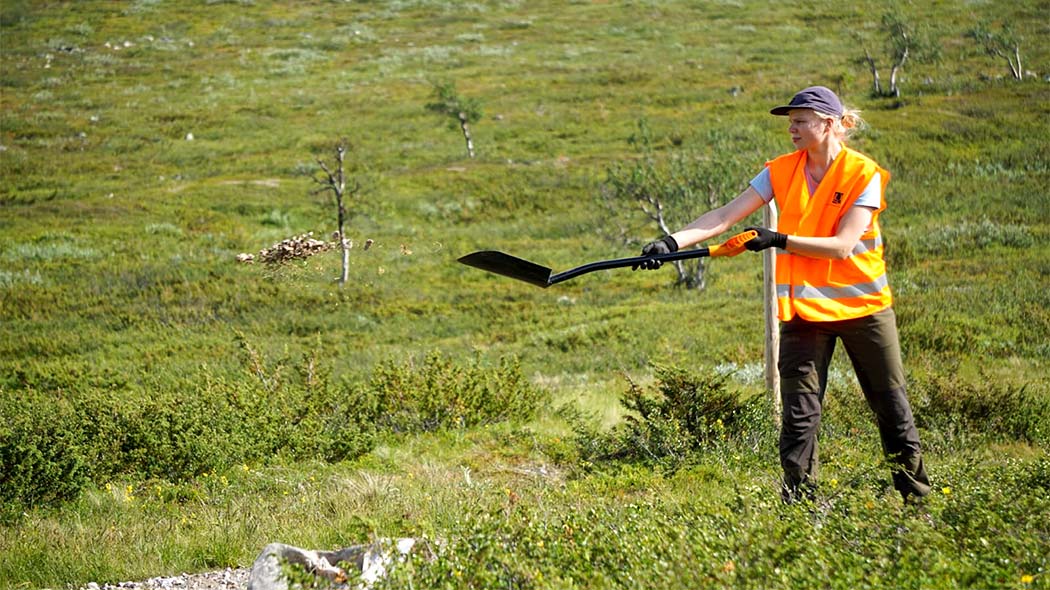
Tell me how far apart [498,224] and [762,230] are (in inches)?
1076

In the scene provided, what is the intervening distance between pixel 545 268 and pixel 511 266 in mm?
186

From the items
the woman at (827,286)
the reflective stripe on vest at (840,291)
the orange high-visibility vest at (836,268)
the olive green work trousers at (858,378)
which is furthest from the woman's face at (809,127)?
the olive green work trousers at (858,378)

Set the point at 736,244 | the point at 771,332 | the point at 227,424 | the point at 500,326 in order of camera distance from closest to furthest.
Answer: the point at 736,244 < the point at 771,332 < the point at 227,424 < the point at 500,326

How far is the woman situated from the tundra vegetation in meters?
0.29

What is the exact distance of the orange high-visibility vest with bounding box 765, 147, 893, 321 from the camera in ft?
16.2

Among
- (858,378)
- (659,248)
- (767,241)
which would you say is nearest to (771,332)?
(858,378)

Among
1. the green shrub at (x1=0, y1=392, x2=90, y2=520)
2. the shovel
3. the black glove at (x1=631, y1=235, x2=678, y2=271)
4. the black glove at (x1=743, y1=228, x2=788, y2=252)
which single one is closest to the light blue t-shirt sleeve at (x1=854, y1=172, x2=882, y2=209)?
the black glove at (x1=743, y1=228, x2=788, y2=252)

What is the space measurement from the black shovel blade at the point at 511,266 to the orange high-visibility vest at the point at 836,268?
126 centimetres

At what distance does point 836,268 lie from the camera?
4.98 meters

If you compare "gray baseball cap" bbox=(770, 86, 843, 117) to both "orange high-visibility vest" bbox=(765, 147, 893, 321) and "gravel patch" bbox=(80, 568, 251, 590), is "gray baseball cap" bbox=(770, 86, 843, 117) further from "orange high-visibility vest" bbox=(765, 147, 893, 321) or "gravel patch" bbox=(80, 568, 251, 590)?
"gravel patch" bbox=(80, 568, 251, 590)

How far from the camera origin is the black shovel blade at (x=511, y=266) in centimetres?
520

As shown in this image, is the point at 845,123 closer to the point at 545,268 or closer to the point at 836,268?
the point at 836,268

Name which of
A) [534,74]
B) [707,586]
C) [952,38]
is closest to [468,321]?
[707,586]

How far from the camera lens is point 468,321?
21.3 metres
